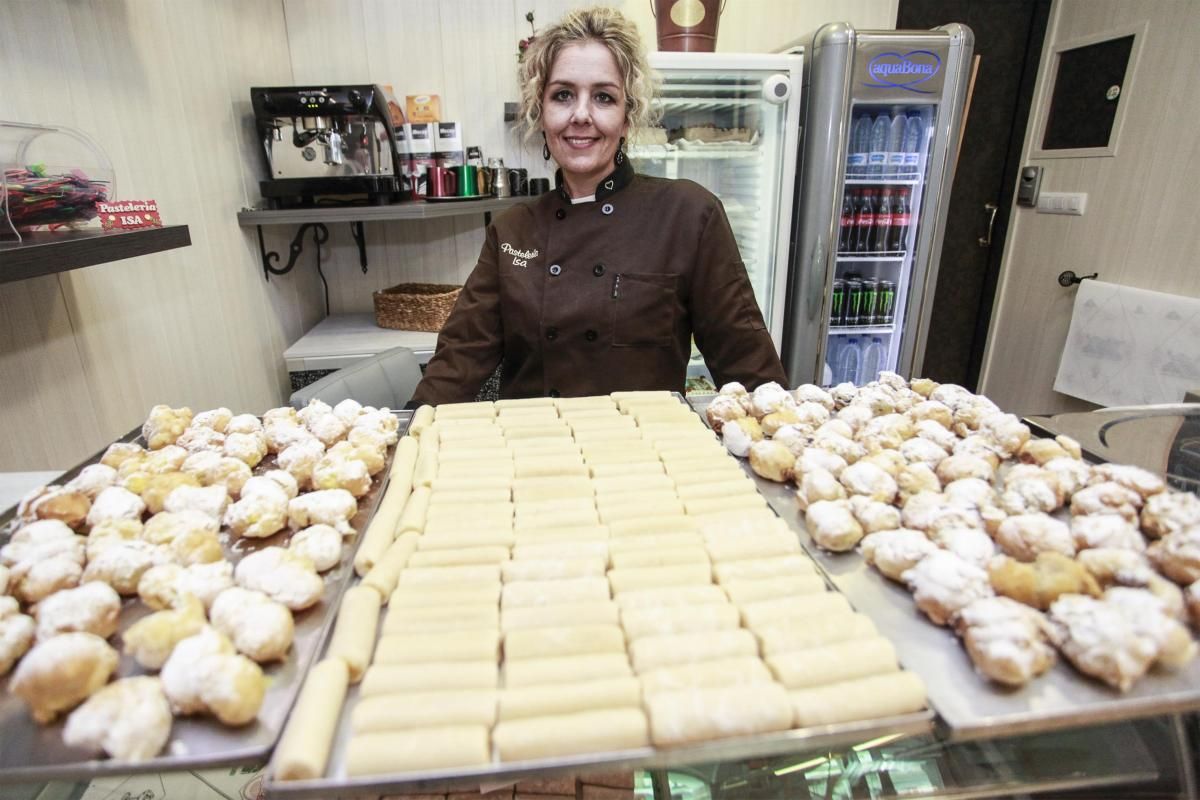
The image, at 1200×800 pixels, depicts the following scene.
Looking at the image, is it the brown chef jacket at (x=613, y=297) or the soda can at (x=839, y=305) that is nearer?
the brown chef jacket at (x=613, y=297)

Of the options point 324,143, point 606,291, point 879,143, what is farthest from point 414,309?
point 879,143

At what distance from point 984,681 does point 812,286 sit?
2645 mm

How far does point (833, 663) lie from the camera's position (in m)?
0.73

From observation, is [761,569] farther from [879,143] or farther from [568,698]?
[879,143]

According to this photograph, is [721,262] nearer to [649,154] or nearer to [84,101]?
[649,154]

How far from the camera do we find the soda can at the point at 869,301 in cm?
336

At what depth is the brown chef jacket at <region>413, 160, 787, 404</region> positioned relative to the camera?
197 cm

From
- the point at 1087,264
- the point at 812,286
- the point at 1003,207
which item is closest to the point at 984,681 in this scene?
the point at 812,286

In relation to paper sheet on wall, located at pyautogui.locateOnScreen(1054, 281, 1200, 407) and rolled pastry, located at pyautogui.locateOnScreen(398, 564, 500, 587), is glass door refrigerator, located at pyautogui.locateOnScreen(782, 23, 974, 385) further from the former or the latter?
rolled pastry, located at pyautogui.locateOnScreen(398, 564, 500, 587)

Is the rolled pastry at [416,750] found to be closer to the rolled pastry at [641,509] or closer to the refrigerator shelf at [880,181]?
the rolled pastry at [641,509]

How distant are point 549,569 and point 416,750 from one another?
0.99 feet

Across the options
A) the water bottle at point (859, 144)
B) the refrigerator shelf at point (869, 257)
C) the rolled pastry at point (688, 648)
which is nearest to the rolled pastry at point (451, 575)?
the rolled pastry at point (688, 648)

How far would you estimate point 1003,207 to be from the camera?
12.8 feet

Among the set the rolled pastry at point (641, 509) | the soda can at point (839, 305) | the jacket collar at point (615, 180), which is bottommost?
the soda can at point (839, 305)
